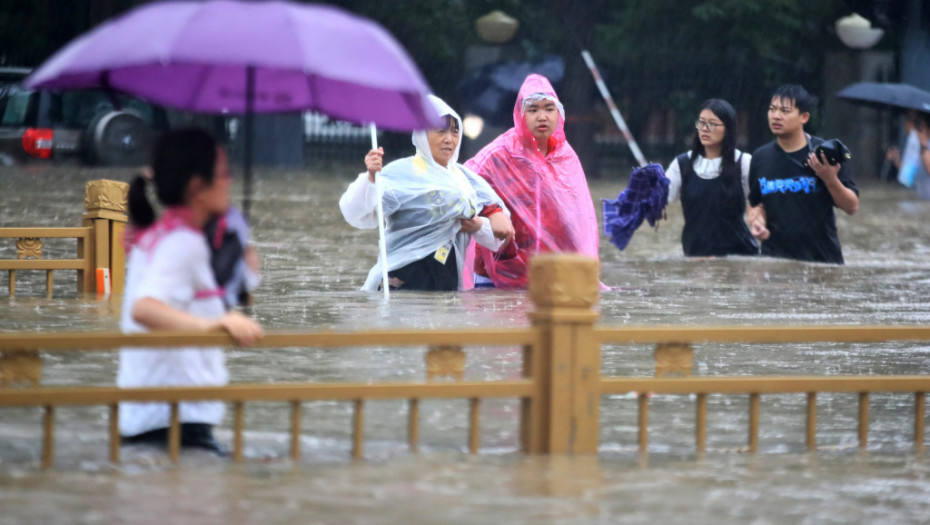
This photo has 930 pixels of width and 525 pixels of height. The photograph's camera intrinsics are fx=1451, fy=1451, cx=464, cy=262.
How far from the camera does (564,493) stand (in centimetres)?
487

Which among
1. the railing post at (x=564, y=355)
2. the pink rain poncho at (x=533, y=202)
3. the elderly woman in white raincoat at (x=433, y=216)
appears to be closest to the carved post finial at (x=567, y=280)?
the railing post at (x=564, y=355)

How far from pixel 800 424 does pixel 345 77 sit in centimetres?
303

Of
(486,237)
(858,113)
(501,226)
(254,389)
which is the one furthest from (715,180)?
(858,113)

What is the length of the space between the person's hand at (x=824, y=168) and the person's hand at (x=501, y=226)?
2905mm

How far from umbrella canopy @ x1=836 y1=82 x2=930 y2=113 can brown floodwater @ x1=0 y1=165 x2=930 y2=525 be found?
2.90m

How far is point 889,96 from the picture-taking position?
48.4 feet

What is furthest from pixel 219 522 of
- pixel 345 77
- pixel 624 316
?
pixel 624 316

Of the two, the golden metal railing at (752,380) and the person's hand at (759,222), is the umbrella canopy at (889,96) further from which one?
the golden metal railing at (752,380)

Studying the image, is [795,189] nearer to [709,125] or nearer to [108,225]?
[709,125]

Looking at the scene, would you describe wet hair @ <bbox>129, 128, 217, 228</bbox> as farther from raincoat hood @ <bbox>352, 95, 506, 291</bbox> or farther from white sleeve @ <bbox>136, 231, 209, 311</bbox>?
raincoat hood @ <bbox>352, 95, 506, 291</bbox>

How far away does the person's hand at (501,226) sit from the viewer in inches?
396

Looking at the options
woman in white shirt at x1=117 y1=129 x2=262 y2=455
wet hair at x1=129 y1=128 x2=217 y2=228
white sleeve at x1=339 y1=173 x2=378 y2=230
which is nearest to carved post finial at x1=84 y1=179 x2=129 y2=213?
white sleeve at x1=339 y1=173 x2=378 y2=230

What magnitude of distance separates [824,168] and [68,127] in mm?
17620

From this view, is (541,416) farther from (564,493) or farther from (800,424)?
(800,424)
